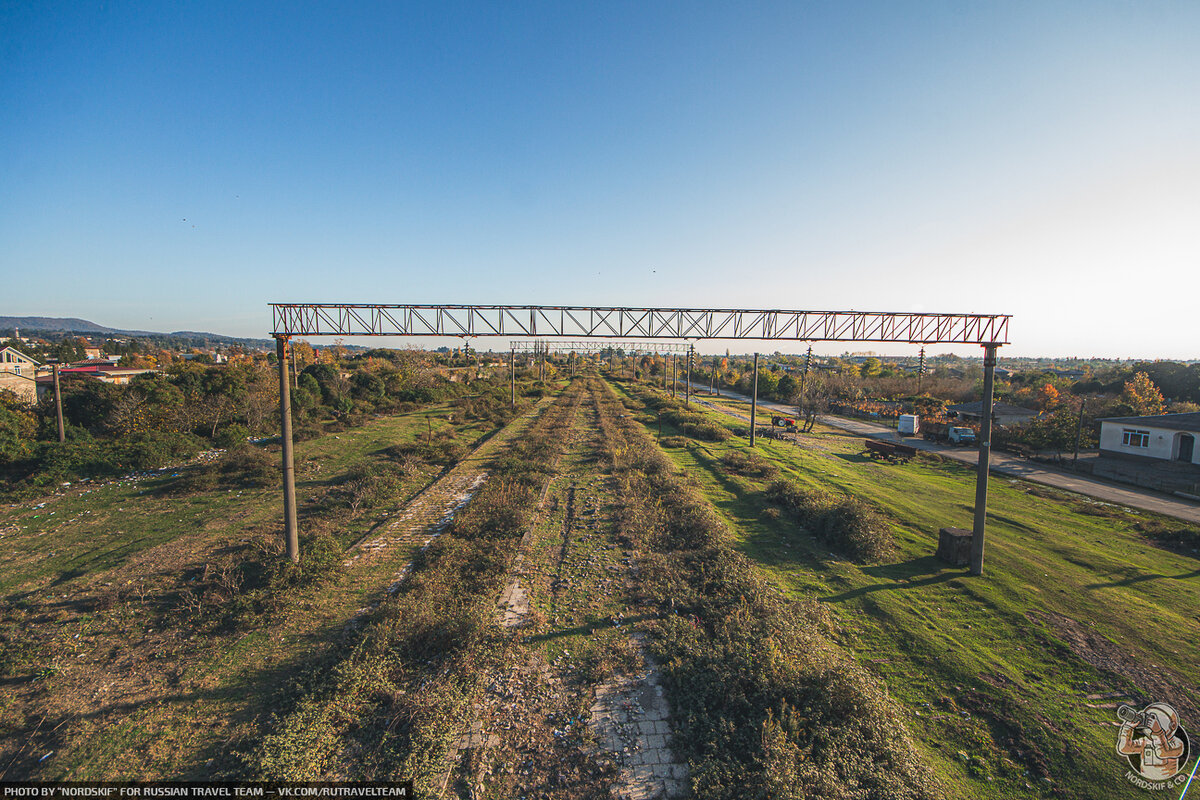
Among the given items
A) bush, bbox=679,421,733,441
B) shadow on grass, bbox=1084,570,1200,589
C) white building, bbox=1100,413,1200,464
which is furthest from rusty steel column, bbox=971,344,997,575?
white building, bbox=1100,413,1200,464

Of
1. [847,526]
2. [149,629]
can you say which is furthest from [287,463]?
[847,526]

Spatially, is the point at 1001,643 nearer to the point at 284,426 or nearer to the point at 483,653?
the point at 483,653

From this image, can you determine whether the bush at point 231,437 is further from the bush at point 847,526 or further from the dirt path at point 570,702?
the bush at point 847,526

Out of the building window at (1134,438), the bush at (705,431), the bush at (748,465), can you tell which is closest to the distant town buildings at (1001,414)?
the building window at (1134,438)

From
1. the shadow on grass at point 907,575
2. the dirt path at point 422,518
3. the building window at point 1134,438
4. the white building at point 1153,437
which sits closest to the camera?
the shadow on grass at point 907,575

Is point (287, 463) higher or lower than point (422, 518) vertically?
higher

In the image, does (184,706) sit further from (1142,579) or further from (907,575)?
(1142,579)
